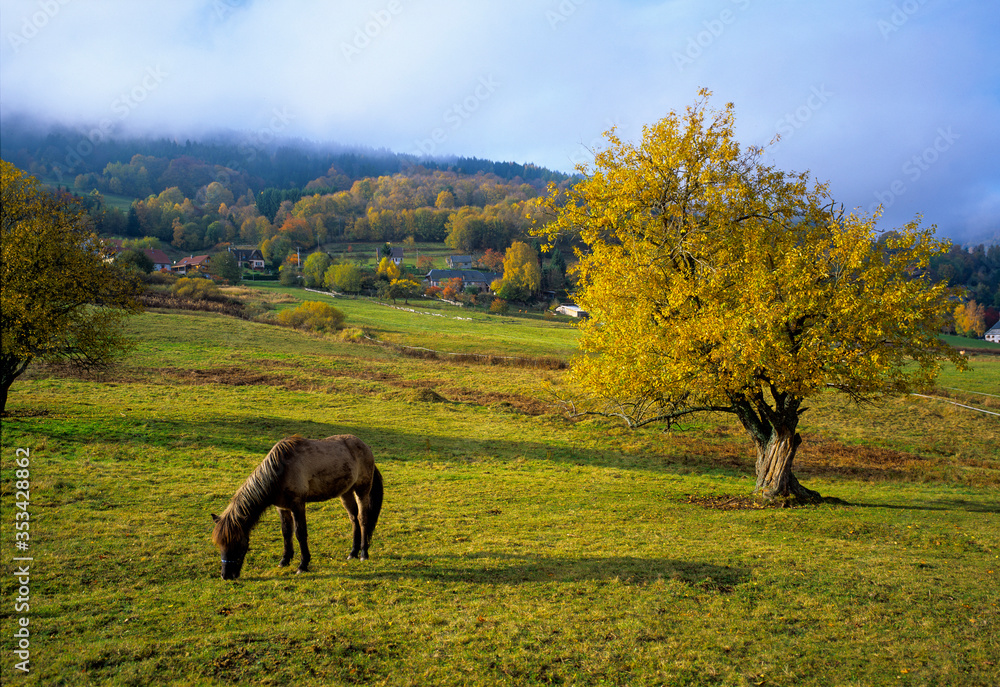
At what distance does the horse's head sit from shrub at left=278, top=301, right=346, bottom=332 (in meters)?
56.1

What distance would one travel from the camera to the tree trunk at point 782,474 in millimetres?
18016

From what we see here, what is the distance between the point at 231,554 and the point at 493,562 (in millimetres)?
4963

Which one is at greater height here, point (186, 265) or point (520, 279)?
point (520, 279)

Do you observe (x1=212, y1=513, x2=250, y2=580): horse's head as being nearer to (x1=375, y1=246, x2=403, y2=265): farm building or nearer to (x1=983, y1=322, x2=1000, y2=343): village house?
(x1=983, y1=322, x2=1000, y2=343): village house

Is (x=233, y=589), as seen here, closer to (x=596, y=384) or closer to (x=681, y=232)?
(x=596, y=384)

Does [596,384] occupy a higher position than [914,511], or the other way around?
[596,384]

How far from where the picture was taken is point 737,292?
16.4 m

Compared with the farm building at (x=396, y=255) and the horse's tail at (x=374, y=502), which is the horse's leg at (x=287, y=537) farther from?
the farm building at (x=396, y=255)

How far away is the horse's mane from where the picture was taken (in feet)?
30.4

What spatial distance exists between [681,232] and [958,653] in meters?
12.9

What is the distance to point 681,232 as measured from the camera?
17.9 m

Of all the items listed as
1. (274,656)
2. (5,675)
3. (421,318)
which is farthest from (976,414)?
(421,318)

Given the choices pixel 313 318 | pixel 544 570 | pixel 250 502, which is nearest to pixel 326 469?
pixel 250 502

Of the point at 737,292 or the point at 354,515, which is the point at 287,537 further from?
the point at 737,292
